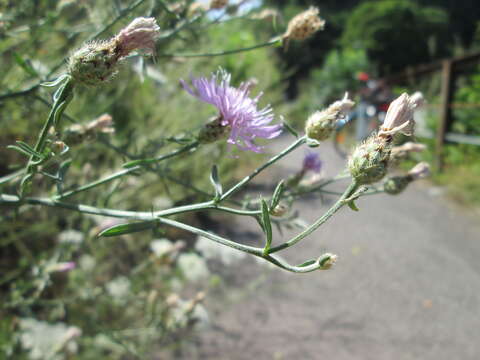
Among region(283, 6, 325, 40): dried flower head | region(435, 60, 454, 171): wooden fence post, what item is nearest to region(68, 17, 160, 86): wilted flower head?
region(283, 6, 325, 40): dried flower head

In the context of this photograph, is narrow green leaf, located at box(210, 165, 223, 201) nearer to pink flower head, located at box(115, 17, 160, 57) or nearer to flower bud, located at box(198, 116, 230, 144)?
flower bud, located at box(198, 116, 230, 144)

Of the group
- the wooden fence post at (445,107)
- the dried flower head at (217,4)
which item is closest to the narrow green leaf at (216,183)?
the dried flower head at (217,4)

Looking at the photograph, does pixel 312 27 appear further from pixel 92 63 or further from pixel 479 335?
pixel 479 335

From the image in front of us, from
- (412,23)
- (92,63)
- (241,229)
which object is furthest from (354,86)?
(92,63)

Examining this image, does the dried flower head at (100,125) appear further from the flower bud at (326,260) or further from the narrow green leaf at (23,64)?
the flower bud at (326,260)

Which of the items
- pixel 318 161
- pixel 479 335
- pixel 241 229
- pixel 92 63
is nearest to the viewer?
pixel 92 63

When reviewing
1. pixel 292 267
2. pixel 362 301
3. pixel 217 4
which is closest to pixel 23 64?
pixel 217 4
